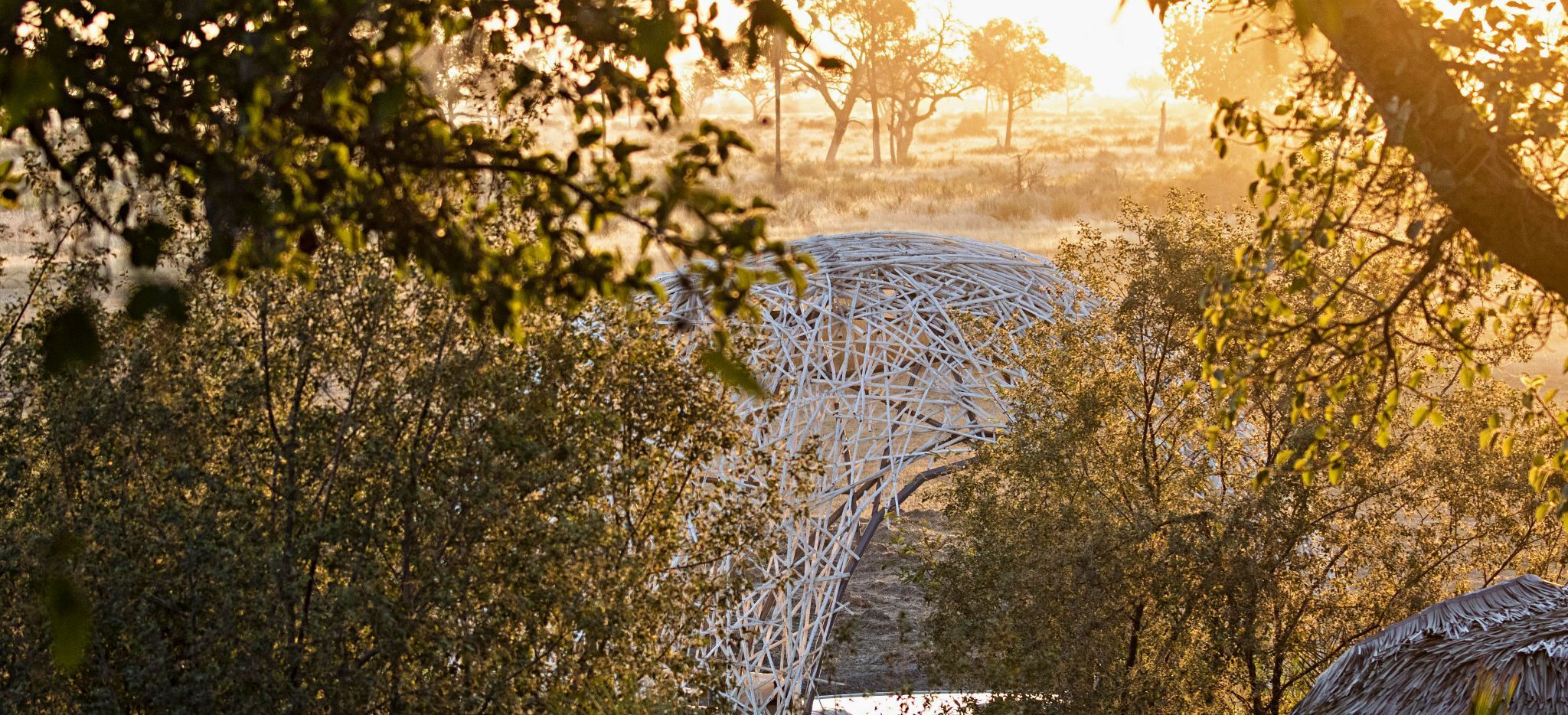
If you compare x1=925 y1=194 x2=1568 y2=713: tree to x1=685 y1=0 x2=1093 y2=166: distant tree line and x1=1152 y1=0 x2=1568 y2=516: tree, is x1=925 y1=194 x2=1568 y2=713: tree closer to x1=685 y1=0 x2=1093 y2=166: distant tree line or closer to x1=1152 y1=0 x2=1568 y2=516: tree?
x1=1152 y1=0 x2=1568 y2=516: tree

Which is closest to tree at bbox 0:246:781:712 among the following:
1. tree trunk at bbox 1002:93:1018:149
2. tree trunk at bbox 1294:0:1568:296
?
tree trunk at bbox 1294:0:1568:296

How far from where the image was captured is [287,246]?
4.94 meters

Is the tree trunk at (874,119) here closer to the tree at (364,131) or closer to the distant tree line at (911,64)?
the distant tree line at (911,64)

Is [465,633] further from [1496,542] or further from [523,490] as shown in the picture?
[1496,542]

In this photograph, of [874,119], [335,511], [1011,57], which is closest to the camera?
[335,511]

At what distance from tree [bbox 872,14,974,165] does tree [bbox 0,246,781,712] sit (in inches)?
1856

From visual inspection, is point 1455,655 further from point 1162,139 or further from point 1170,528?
point 1162,139

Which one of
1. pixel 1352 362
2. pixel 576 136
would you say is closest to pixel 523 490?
pixel 576 136

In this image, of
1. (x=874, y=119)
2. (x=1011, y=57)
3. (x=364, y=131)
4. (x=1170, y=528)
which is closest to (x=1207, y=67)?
(x=1011, y=57)

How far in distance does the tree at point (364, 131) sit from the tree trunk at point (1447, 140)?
2163mm

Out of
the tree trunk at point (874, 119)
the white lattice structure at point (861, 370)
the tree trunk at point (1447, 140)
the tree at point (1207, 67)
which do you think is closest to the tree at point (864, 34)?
the tree trunk at point (874, 119)

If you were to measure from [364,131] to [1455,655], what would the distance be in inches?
297

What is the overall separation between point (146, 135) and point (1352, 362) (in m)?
4.91

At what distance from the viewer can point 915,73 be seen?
54969mm
